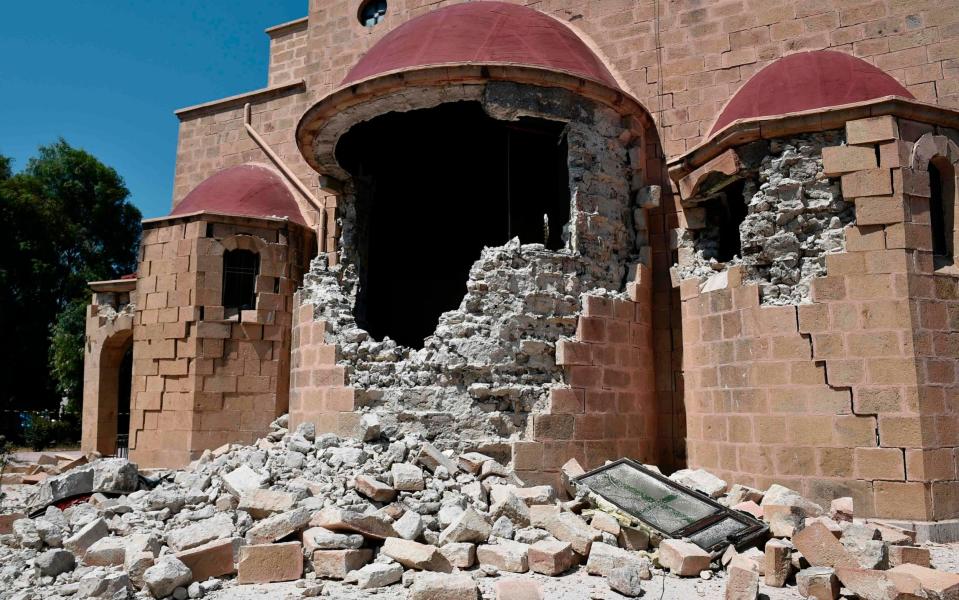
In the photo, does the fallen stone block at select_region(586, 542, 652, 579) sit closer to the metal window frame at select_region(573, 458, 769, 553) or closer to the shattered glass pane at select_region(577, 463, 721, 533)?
the metal window frame at select_region(573, 458, 769, 553)

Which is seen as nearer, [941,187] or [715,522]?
[715,522]

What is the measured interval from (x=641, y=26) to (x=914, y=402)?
20.7 ft

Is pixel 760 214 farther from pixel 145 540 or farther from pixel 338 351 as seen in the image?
pixel 145 540

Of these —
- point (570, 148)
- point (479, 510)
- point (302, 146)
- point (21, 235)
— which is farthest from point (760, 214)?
point (21, 235)

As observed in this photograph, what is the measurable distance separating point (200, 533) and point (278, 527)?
699mm

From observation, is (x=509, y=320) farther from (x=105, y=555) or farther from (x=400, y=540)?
(x=105, y=555)

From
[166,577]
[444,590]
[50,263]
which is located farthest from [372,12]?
[50,263]

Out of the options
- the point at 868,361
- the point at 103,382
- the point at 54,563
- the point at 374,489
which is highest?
the point at 868,361

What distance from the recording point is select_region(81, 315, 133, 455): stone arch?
1356 cm

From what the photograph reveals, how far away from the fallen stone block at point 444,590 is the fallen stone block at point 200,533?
1.91 metres

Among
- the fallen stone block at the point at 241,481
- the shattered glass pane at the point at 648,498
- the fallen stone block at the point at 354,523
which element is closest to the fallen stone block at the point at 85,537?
the fallen stone block at the point at 241,481

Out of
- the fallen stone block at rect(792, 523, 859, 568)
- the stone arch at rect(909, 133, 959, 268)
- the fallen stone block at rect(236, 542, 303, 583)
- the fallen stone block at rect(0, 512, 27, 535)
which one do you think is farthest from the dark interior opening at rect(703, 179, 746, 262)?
the fallen stone block at rect(0, 512, 27, 535)

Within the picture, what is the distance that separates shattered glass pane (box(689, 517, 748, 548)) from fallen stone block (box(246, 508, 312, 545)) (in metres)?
3.07

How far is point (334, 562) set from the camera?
5332mm
